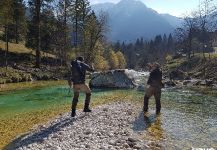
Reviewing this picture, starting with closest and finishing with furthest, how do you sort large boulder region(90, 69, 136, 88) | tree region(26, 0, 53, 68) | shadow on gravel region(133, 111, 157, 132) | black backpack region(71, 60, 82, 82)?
shadow on gravel region(133, 111, 157, 132), black backpack region(71, 60, 82, 82), large boulder region(90, 69, 136, 88), tree region(26, 0, 53, 68)

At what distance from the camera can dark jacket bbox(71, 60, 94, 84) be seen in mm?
22242

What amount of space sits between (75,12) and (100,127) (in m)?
68.7

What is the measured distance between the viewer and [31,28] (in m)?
79.4

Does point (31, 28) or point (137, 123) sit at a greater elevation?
point (31, 28)

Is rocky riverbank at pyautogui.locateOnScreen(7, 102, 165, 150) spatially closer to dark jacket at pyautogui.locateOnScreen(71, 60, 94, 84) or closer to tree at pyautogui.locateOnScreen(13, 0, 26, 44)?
dark jacket at pyautogui.locateOnScreen(71, 60, 94, 84)

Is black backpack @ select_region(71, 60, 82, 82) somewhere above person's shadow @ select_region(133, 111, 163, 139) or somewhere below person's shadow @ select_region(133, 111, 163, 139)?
above

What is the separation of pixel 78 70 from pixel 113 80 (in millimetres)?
29957

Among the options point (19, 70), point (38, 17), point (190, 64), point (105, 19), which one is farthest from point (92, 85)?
point (190, 64)

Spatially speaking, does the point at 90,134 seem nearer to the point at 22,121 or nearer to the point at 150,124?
the point at 150,124

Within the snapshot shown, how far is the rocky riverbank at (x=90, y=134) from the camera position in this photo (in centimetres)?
1652

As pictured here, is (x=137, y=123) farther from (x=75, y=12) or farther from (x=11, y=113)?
(x=75, y=12)

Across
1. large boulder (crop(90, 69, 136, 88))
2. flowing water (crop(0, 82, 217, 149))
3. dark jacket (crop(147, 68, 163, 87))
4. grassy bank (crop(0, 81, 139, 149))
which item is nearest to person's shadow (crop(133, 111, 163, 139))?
flowing water (crop(0, 82, 217, 149))

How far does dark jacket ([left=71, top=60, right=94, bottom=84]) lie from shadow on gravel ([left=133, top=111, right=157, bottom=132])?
14.1 ft

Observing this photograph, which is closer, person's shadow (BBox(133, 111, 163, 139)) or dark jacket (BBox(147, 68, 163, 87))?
person's shadow (BBox(133, 111, 163, 139))
